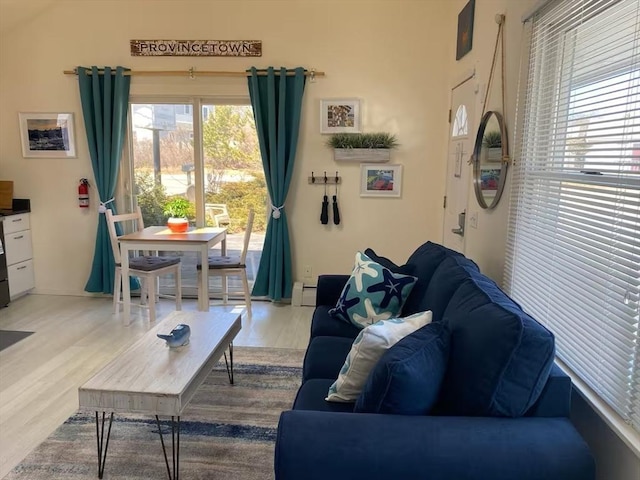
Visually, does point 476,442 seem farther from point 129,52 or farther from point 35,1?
point 35,1

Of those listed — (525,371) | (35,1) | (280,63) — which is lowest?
(525,371)

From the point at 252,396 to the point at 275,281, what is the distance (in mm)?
1829

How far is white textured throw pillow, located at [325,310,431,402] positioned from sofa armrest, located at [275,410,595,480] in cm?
33

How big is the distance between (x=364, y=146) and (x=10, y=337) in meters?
3.28

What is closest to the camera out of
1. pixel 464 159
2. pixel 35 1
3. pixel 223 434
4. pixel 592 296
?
pixel 592 296

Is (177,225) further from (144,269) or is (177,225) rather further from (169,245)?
(144,269)

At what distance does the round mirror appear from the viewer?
2.59 metres

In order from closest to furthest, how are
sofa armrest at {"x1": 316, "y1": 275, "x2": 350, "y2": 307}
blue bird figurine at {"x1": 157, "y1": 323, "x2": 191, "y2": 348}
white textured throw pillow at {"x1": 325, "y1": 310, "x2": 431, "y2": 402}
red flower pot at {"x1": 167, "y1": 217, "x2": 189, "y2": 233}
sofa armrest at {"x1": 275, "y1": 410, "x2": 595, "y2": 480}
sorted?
sofa armrest at {"x1": 275, "y1": 410, "x2": 595, "y2": 480} < white textured throw pillow at {"x1": 325, "y1": 310, "x2": 431, "y2": 402} < blue bird figurine at {"x1": 157, "y1": 323, "x2": 191, "y2": 348} < sofa armrest at {"x1": 316, "y1": 275, "x2": 350, "y2": 307} < red flower pot at {"x1": 167, "y1": 217, "x2": 189, "y2": 233}

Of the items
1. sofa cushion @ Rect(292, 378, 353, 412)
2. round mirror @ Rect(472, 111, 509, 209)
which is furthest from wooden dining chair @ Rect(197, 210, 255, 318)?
sofa cushion @ Rect(292, 378, 353, 412)

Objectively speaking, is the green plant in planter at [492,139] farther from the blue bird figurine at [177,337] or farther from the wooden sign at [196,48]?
the wooden sign at [196,48]

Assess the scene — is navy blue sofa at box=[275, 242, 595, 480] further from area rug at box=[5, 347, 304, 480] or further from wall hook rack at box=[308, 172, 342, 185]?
wall hook rack at box=[308, 172, 342, 185]

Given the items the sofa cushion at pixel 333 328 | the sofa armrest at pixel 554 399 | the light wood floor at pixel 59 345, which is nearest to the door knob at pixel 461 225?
the sofa cushion at pixel 333 328

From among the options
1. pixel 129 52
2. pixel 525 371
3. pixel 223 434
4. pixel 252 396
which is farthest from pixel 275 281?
pixel 525 371

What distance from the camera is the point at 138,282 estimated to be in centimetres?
473
